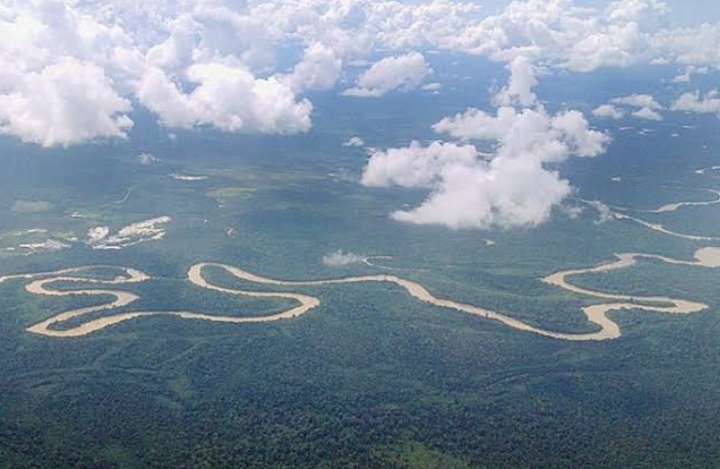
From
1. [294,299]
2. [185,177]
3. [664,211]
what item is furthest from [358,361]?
[185,177]

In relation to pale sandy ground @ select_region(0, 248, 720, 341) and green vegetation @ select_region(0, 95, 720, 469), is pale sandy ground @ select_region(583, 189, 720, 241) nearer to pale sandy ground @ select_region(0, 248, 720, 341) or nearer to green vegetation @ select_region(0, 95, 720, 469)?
green vegetation @ select_region(0, 95, 720, 469)

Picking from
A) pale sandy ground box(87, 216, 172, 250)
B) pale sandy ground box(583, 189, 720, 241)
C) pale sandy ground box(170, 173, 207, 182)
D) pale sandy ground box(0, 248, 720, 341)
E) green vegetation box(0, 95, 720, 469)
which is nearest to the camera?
green vegetation box(0, 95, 720, 469)

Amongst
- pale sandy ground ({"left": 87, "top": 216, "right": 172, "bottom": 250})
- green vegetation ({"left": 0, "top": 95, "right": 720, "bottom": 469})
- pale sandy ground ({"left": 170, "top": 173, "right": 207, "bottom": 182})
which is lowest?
green vegetation ({"left": 0, "top": 95, "right": 720, "bottom": 469})

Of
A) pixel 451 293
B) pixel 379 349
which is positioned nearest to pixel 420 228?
pixel 451 293

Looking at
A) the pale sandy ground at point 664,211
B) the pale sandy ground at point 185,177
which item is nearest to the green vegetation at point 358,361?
the pale sandy ground at point 664,211

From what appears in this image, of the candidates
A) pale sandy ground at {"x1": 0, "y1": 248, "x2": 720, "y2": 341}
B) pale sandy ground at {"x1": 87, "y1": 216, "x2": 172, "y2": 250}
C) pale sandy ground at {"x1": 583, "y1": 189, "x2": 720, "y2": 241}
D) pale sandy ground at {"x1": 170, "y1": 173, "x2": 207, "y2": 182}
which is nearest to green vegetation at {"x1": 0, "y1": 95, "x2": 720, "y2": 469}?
pale sandy ground at {"x1": 0, "y1": 248, "x2": 720, "y2": 341}

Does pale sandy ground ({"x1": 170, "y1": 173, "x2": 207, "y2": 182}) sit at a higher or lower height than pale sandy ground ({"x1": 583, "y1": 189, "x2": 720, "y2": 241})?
higher

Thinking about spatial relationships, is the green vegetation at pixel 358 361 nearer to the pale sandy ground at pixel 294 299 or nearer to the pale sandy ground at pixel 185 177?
the pale sandy ground at pixel 294 299

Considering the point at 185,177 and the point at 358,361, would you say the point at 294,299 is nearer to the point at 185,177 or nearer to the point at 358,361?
the point at 358,361

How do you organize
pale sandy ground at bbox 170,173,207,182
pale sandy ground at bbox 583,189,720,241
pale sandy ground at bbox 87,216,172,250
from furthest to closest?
1. pale sandy ground at bbox 170,173,207,182
2. pale sandy ground at bbox 583,189,720,241
3. pale sandy ground at bbox 87,216,172,250
